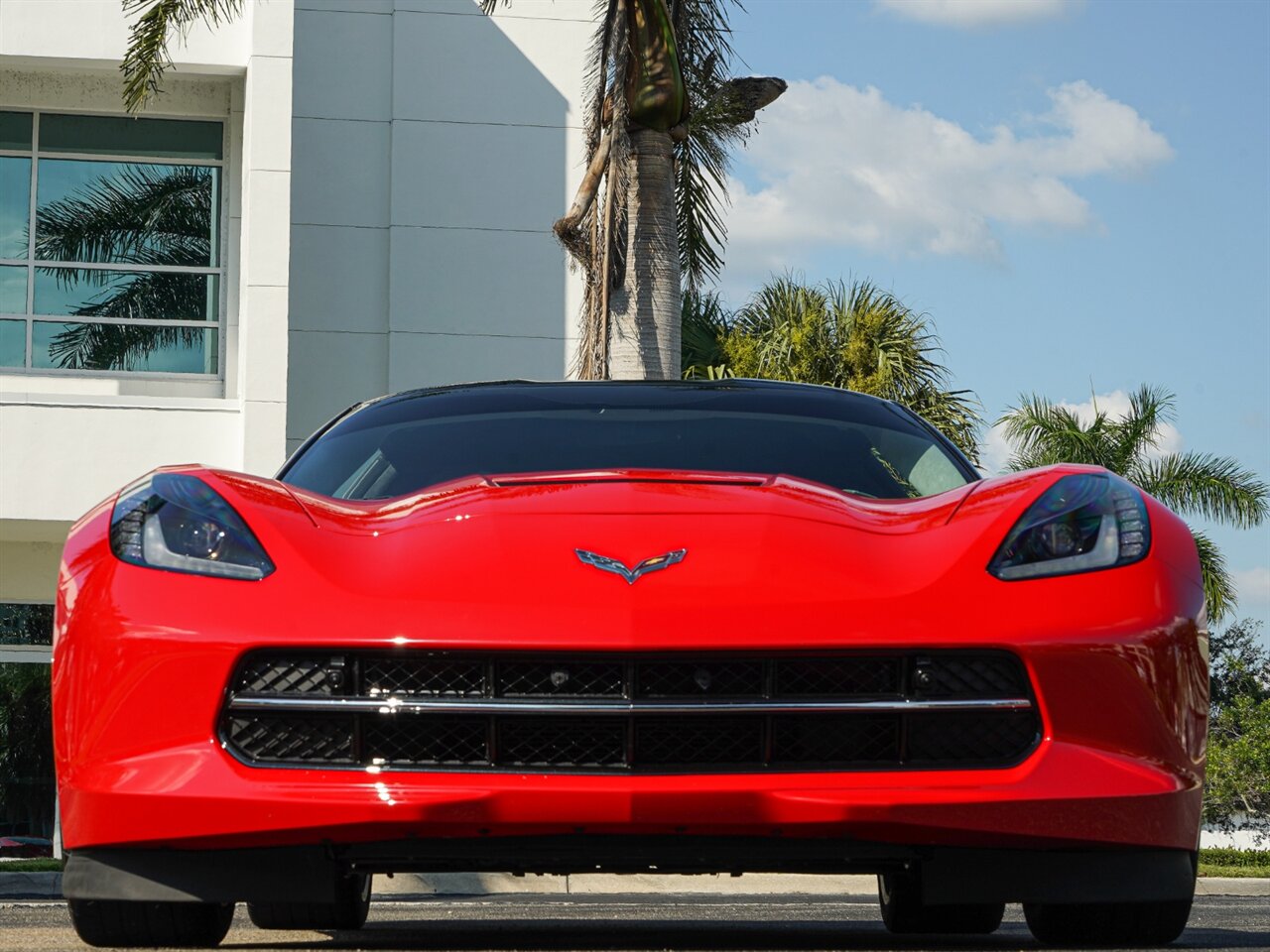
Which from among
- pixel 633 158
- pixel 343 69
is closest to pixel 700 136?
pixel 633 158

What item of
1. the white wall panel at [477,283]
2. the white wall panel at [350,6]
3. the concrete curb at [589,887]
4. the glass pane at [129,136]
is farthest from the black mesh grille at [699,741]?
the white wall panel at [350,6]

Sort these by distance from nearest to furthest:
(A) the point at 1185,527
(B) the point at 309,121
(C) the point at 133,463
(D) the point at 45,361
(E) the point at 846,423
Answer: (A) the point at 1185,527 → (E) the point at 846,423 → (C) the point at 133,463 → (D) the point at 45,361 → (B) the point at 309,121

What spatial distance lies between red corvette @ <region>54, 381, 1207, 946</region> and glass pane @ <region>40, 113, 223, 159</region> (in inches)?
672

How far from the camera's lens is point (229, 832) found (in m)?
3.18

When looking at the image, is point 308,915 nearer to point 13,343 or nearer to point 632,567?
point 632,567

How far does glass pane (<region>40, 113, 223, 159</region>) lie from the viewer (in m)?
19.7

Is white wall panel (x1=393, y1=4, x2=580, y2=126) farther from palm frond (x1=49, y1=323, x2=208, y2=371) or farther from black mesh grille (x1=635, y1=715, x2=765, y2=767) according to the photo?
black mesh grille (x1=635, y1=715, x2=765, y2=767)

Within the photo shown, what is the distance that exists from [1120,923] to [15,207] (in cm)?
1776

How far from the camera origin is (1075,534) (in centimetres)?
345

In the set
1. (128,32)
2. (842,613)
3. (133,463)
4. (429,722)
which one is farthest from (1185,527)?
(128,32)

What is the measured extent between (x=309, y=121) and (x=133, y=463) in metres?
5.68

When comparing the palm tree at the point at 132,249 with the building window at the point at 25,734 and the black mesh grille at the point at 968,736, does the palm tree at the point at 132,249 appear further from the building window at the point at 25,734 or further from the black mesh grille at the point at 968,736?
the black mesh grille at the point at 968,736

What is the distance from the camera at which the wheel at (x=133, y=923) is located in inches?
140

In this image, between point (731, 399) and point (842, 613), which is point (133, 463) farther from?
point (842, 613)
